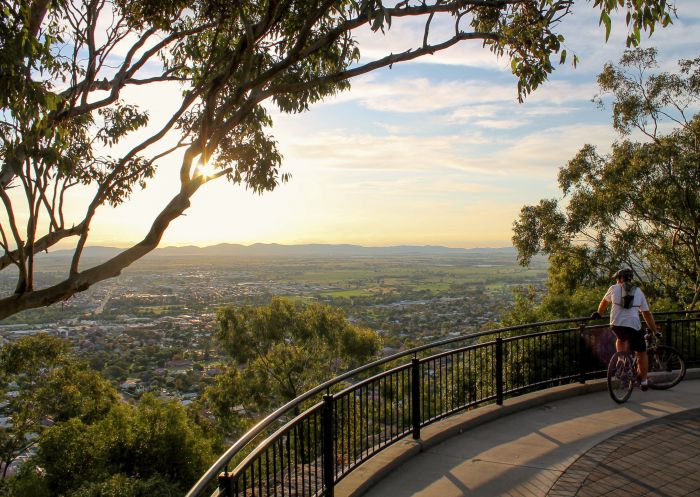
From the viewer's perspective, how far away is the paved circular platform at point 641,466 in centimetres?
502

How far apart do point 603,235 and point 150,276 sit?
82592 millimetres

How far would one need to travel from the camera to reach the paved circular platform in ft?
16.5

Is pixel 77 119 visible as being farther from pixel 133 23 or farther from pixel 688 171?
pixel 688 171

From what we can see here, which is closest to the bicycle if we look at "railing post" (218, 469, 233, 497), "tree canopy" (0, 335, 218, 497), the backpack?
the backpack

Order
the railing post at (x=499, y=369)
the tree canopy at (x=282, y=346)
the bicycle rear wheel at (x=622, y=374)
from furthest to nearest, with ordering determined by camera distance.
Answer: the tree canopy at (x=282, y=346), the bicycle rear wheel at (x=622, y=374), the railing post at (x=499, y=369)

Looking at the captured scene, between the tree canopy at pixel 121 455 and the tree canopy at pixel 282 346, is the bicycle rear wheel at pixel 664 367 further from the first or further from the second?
the tree canopy at pixel 282 346

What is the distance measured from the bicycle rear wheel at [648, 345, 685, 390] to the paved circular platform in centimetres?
183

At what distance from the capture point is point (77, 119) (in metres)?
10.7

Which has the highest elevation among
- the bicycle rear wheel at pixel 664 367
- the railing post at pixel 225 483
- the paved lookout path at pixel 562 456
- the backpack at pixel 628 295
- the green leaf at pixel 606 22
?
the green leaf at pixel 606 22

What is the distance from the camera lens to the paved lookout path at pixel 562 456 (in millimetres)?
5152

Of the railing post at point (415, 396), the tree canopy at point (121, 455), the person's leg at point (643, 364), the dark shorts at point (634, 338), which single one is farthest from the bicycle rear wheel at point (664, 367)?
the tree canopy at point (121, 455)

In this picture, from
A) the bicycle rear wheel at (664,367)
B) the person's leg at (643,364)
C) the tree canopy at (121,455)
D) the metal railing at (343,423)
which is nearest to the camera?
the metal railing at (343,423)

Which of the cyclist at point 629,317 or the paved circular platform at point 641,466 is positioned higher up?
the cyclist at point 629,317

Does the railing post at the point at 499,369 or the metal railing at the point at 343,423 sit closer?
the metal railing at the point at 343,423
